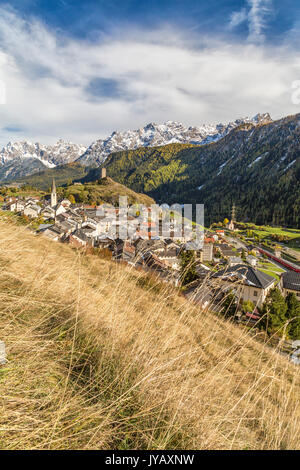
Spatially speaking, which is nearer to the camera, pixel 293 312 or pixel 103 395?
pixel 103 395

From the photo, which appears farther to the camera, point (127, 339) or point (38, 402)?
point (127, 339)

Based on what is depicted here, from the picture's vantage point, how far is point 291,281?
40656 millimetres

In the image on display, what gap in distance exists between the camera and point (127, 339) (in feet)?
8.70

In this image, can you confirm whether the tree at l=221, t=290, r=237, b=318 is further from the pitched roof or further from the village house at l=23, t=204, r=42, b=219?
the pitched roof

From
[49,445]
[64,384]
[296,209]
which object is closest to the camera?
Answer: [49,445]

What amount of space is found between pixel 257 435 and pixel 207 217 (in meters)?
148

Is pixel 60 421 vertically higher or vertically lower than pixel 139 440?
higher

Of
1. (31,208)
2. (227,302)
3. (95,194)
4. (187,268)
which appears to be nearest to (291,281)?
(227,302)

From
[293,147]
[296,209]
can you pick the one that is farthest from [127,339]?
[293,147]

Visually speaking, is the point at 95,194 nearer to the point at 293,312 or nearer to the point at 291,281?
the point at 291,281

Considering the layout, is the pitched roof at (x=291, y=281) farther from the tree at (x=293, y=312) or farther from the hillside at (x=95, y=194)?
the hillside at (x=95, y=194)

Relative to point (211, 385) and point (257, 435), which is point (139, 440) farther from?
point (257, 435)

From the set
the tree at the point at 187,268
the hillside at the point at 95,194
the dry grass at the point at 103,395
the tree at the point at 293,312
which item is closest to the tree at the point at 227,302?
the tree at the point at 187,268

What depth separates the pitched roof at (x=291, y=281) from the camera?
39.2 meters
